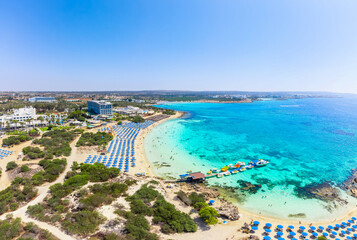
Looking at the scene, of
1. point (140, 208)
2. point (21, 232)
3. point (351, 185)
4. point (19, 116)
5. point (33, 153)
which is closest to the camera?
point (21, 232)

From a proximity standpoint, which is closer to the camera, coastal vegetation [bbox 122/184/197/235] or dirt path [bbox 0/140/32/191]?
coastal vegetation [bbox 122/184/197/235]

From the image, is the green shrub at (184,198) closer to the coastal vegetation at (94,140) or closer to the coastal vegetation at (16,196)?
the coastal vegetation at (16,196)

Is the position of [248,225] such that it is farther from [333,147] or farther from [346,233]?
[333,147]

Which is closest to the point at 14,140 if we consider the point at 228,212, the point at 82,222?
the point at 82,222

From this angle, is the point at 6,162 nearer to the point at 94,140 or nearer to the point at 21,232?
the point at 94,140

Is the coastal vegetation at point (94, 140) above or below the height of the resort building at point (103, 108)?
below

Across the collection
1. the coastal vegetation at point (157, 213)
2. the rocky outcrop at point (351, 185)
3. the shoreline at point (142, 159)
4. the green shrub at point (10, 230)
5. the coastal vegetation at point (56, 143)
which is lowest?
the rocky outcrop at point (351, 185)

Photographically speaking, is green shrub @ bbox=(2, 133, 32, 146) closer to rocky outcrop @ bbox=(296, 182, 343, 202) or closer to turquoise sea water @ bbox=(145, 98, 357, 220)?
turquoise sea water @ bbox=(145, 98, 357, 220)

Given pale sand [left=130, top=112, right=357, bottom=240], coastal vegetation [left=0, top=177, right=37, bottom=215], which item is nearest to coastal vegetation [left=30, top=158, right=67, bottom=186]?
coastal vegetation [left=0, top=177, right=37, bottom=215]

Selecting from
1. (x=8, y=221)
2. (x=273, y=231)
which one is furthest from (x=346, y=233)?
(x=8, y=221)

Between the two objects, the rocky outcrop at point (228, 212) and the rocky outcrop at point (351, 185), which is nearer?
the rocky outcrop at point (228, 212)

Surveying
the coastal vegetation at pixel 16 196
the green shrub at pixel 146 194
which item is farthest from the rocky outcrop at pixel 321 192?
the coastal vegetation at pixel 16 196
